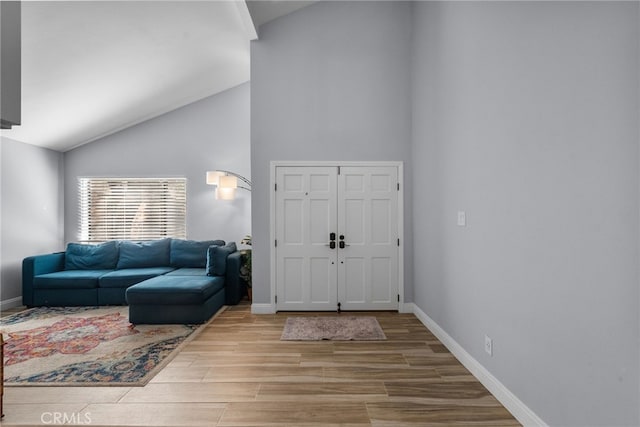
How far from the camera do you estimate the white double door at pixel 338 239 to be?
4605mm

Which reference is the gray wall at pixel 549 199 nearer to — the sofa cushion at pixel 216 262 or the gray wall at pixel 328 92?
the gray wall at pixel 328 92

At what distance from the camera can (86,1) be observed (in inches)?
124

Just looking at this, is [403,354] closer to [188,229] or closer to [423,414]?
[423,414]

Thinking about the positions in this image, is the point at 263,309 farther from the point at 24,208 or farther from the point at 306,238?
the point at 24,208

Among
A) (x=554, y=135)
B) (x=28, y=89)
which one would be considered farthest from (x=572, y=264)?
(x=28, y=89)

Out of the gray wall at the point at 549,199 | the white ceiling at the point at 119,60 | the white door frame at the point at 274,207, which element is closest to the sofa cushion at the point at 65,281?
the white ceiling at the point at 119,60

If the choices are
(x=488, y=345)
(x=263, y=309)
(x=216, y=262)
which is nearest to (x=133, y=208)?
(x=216, y=262)

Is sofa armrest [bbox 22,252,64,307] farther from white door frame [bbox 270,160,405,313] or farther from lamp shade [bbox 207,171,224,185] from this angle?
white door frame [bbox 270,160,405,313]

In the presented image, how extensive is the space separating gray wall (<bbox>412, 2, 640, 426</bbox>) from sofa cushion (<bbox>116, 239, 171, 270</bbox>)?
4.53 meters

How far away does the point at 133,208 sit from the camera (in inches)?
234

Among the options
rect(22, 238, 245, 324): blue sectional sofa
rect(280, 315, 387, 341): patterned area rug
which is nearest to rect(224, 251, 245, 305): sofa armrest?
rect(22, 238, 245, 324): blue sectional sofa

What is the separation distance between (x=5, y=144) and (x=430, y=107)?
232 inches

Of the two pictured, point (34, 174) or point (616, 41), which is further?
point (34, 174)

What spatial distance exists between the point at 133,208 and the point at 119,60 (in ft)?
8.78
